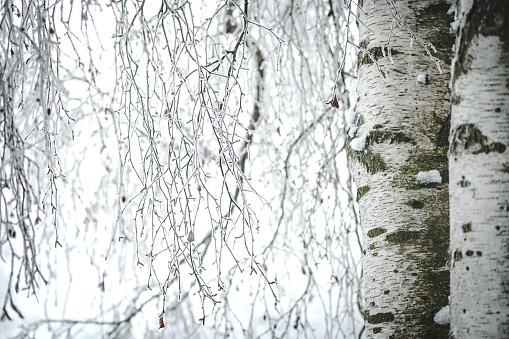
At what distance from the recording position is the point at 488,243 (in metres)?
0.85

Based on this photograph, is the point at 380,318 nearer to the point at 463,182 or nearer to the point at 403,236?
the point at 403,236

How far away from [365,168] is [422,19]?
1.77 ft

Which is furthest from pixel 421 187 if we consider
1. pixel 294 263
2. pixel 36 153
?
pixel 294 263

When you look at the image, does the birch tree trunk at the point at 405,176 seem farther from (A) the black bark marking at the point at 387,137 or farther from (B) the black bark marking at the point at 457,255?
(B) the black bark marking at the point at 457,255

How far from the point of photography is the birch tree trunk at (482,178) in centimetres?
83

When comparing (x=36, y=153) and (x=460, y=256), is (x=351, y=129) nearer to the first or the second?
(x=460, y=256)

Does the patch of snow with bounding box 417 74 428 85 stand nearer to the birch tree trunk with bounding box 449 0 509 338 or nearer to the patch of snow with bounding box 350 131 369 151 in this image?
the patch of snow with bounding box 350 131 369 151

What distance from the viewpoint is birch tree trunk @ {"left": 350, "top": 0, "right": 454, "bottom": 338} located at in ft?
3.76

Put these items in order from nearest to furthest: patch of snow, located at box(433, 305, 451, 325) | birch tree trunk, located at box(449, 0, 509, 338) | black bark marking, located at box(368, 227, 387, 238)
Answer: birch tree trunk, located at box(449, 0, 509, 338) < patch of snow, located at box(433, 305, 451, 325) < black bark marking, located at box(368, 227, 387, 238)

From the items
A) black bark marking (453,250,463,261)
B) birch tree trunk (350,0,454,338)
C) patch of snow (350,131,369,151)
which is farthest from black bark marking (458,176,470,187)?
patch of snow (350,131,369,151)

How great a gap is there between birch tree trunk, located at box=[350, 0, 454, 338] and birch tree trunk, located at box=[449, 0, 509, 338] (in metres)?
0.25

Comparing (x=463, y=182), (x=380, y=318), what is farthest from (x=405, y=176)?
(x=380, y=318)

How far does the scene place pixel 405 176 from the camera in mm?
1206

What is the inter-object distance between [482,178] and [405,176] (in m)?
0.34
